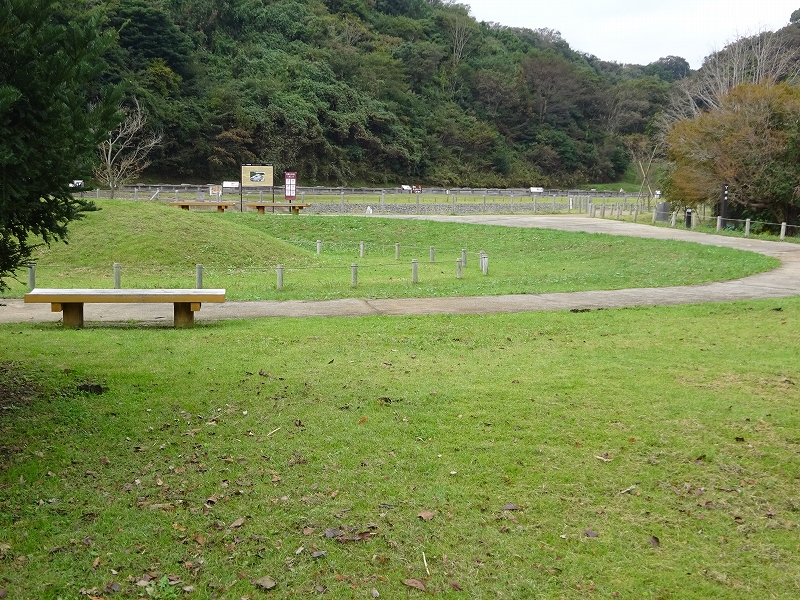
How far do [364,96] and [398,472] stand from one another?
72.6 m

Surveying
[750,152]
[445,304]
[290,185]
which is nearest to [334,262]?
[445,304]

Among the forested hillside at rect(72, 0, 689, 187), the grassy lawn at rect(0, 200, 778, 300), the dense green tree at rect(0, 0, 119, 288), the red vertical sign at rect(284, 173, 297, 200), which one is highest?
the forested hillside at rect(72, 0, 689, 187)

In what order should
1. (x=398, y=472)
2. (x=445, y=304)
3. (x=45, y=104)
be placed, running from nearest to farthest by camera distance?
(x=398, y=472), (x=45, y=104), (x=445, y=304)

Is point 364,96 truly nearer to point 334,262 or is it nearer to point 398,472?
point 334,262

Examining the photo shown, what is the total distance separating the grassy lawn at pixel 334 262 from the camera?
17.8m

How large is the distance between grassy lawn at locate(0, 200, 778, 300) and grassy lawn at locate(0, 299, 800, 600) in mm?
7392

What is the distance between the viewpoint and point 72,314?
11.8 m

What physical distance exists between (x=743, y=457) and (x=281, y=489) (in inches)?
150

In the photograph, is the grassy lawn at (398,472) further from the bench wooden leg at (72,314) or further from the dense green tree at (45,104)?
the dense green tree at (45,104)

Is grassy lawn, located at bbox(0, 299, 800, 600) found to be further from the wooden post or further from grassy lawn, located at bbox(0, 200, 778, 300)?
grassy lawn, located at bbox(0, 200, 778, 300)

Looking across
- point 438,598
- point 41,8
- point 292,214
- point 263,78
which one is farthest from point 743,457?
point 263,78

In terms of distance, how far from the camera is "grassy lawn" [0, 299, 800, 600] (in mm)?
4410

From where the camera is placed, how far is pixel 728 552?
4.68 meters

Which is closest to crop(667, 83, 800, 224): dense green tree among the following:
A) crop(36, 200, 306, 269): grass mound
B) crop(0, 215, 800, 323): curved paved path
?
crop(0, 215, 800, 323): curved paved path
